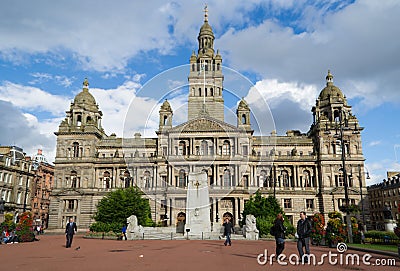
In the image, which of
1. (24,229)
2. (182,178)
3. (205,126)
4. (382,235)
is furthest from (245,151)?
(24,229)

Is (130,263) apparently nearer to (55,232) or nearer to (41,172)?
(55,232)

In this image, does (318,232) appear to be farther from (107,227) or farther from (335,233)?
(107,227)

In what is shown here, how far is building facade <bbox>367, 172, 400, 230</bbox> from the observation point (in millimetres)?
76250

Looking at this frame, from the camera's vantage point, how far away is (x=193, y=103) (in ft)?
234

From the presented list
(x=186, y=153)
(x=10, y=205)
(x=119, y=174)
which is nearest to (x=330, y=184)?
(x=186, y=153)

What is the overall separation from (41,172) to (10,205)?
19307 mm

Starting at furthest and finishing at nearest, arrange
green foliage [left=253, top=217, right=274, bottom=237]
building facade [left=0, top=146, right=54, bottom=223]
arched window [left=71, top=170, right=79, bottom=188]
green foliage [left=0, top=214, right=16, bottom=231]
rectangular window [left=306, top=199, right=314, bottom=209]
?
arched window [left=71, top=170, right=79, bottom=188], building facade [left=0, top=146, right=54, bottom=223], rectangular window [left=306, top=199, right=314, bottom=209], green foliage [left=253, top=217, right=274, bottom=237], green foliage [left=0, top=214, right=16, bottom=231]

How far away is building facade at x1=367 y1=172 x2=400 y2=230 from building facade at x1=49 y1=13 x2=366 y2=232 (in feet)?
68.1

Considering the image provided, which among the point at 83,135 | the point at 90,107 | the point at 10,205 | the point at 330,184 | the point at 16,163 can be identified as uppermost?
the point at 90,107

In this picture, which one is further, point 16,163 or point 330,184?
point 16,163

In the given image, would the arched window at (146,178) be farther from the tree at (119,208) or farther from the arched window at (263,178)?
the arched window at (263,178)

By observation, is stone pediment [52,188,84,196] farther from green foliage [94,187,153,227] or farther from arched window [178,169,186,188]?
green foliage [94,187,153,227]

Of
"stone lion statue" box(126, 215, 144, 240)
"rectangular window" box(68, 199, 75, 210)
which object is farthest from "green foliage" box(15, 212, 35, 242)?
"rectangular window" box(68, 199, 75, 210)

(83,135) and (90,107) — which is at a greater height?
(90,107)
